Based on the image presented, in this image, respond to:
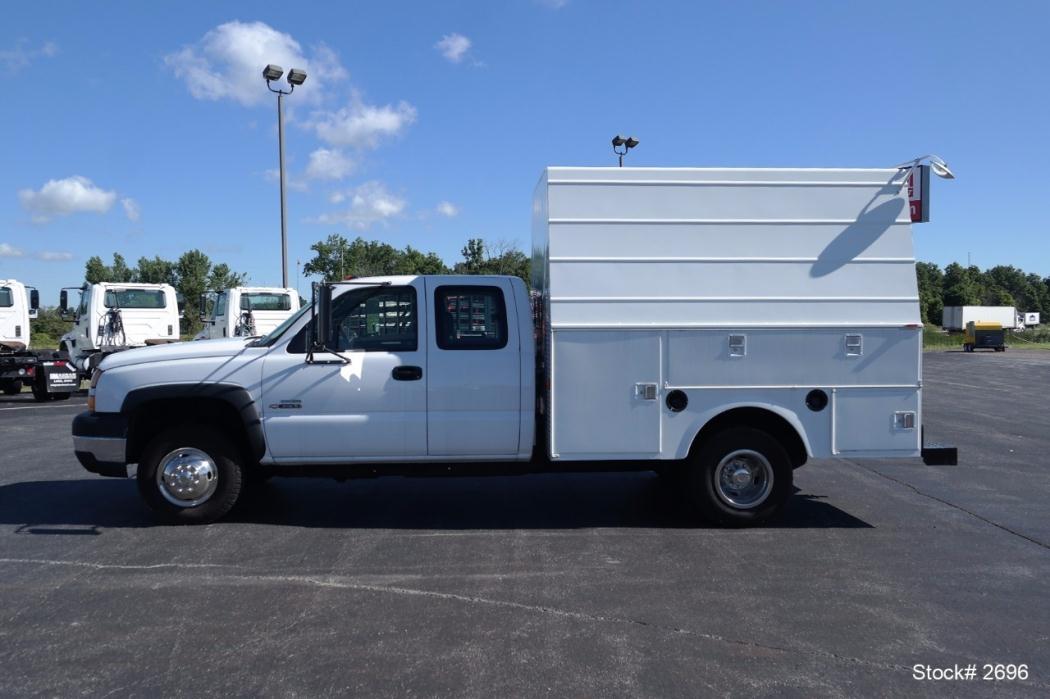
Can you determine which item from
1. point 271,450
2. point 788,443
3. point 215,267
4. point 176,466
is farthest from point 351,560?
point 215,267

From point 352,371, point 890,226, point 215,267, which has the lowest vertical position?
point 352,371

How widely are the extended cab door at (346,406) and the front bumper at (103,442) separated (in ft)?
3.85

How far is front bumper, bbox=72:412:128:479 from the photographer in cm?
659

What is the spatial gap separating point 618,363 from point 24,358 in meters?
16.3

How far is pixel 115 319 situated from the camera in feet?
59.7

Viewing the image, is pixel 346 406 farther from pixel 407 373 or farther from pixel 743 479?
pixel 743 479

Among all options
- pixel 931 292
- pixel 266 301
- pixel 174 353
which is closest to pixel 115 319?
pixel 266 301

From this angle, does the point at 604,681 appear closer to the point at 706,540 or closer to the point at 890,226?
the point at 706,540

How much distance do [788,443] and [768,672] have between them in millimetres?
3057

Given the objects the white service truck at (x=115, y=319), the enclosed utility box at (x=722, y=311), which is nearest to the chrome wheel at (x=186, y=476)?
the enclosed utility box at (x=722, y=311)

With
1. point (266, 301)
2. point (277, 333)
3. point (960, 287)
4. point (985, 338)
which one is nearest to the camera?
point (277, 333)

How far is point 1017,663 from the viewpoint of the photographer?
14.0 ft

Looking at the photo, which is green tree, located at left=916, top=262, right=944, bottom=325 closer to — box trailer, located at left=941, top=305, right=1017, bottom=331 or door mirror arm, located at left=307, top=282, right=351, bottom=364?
box trailer, located at left=941, top=305, right=1017, bottom=331

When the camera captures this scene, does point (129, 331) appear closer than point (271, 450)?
No
